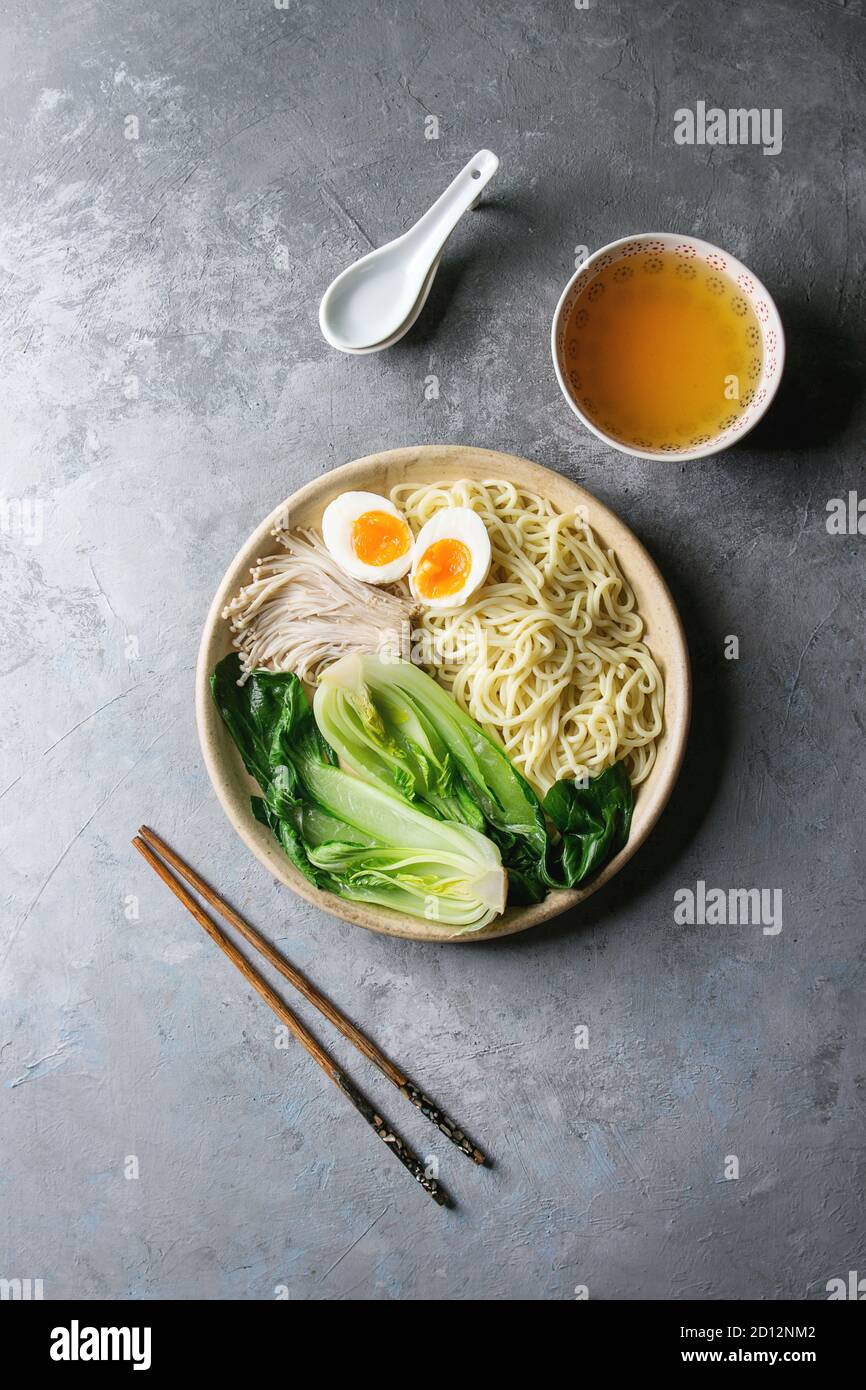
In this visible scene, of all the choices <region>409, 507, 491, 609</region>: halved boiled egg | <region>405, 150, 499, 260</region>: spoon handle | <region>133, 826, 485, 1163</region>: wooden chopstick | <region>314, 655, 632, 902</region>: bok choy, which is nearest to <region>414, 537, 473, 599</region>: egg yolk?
<region>409, 507, 491, 609</region>: halved boiled egg

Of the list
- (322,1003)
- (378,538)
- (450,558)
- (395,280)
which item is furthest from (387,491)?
(322,1003)

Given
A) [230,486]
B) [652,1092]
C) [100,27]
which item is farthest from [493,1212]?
[100,27]

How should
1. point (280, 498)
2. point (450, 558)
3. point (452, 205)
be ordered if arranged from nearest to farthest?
point (450, 558)
point (452, 205)
point (280, 498)

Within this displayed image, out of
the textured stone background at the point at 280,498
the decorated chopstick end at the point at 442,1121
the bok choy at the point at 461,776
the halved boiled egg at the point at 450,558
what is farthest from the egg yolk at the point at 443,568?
the decorated chopstick end at the point at 442,1121

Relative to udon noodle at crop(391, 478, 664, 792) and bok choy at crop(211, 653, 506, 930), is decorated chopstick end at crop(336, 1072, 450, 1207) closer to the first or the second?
bok choy at crop(211, 653, 506, 930)

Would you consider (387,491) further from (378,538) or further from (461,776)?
(461,776)

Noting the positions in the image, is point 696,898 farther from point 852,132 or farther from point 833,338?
point 852,132
